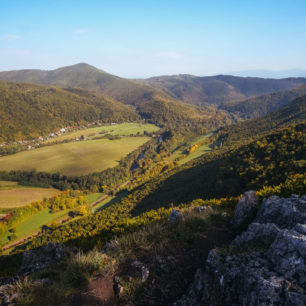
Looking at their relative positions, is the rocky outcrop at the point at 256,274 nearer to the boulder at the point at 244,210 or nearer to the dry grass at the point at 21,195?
the boulder at the point at 244,210

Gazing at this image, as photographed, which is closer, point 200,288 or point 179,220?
point 200,288

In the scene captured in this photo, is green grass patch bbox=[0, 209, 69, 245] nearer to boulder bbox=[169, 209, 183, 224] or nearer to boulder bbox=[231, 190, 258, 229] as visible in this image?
boulder bbox=[169, 209, 183, 224]

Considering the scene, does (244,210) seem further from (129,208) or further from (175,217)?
(129,208)

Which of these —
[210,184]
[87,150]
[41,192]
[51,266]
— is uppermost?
[51,266]

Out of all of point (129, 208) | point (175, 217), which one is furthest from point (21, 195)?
point (175, 217)

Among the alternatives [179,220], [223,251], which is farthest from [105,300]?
[179,220]

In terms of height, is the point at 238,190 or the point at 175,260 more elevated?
the point at 175,260

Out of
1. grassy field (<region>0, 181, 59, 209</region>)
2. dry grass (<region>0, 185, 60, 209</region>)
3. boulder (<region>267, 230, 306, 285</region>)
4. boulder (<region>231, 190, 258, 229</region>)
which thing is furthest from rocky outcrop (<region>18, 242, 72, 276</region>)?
dry grass (<region>0, 185, 60, 209</region>)

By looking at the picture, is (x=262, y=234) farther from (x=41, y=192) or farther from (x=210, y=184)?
(x=41, y=192)
